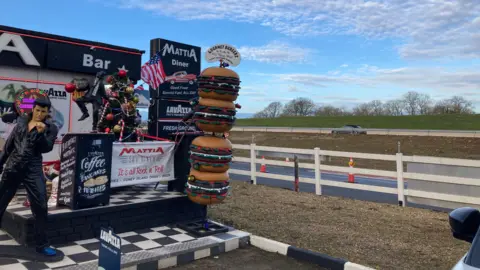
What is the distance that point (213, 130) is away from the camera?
5.84 metres

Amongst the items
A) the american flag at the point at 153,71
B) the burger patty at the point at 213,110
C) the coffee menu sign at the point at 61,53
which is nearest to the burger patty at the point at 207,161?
the burger patty at the point at 213,110

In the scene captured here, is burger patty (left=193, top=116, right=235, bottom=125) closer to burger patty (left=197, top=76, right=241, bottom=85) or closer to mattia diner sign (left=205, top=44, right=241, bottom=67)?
burger patty (left=197, top=76, right=241, bottom=85)

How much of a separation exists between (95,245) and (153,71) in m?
4.07

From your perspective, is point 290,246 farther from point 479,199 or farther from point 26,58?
point 26,58

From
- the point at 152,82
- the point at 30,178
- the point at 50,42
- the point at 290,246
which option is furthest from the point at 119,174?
the point at 50,42

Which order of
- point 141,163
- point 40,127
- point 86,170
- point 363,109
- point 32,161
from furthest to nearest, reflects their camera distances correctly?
point 363,109 → point 141,163 → point 86,170 → point 32,161 → point 40,127

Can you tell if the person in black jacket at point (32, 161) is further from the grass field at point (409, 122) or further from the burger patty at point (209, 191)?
the grass field at point (409, 122)

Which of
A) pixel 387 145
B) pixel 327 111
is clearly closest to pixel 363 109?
pixel 327 111

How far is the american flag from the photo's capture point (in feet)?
26.5

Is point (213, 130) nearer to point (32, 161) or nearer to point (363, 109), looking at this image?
point (32, 161)

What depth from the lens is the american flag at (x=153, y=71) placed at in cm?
809

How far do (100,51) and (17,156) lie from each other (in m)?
4.92

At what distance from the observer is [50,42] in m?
8.05

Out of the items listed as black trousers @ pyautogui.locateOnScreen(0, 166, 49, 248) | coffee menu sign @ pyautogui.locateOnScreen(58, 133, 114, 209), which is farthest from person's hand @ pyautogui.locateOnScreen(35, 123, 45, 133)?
coffee menu sign @ pyautogui.locateOnScreen(58, 133, 114, 209)
